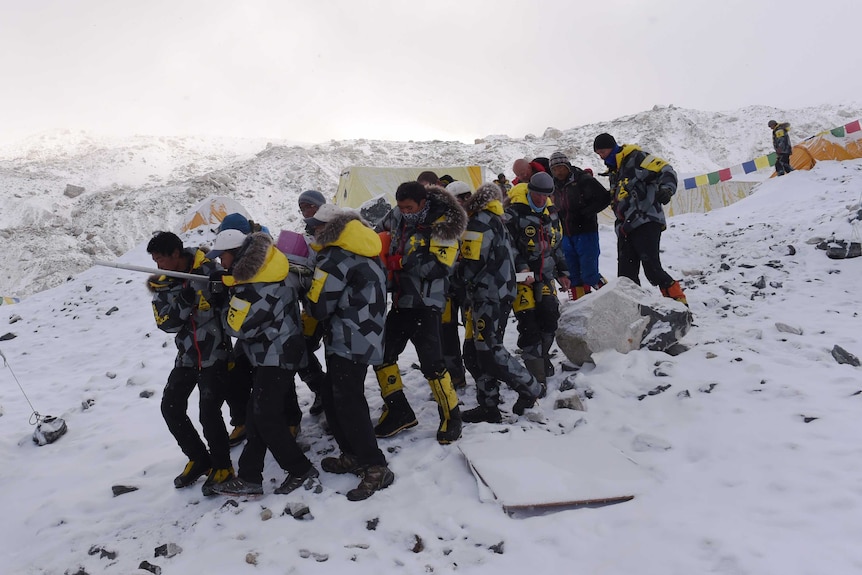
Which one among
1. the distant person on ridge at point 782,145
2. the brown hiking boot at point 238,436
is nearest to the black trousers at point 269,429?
the brown hiking boot at point 238,436

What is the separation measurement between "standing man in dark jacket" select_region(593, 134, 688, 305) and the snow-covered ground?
81cm

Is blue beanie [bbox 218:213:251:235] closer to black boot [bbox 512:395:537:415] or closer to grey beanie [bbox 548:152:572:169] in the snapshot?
black boot [bbox 512:395:537:415]

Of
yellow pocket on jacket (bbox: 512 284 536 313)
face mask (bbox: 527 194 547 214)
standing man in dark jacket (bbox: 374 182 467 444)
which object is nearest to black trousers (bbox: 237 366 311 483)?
standing man in dark jacket (bbox: 374 182 467 444)

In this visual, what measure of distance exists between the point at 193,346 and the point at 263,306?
83cm

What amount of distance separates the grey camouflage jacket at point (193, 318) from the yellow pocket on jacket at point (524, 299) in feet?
8.13

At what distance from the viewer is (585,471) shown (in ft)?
10.7

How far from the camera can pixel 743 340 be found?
15.8 feet

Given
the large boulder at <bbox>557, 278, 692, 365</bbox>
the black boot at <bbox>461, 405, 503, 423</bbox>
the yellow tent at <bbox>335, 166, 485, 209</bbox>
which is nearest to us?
the black boot at <bbox>461, 405, 503, 423</bbox>

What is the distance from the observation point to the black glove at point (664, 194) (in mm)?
5254

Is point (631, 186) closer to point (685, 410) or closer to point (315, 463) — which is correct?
point (685, 410)

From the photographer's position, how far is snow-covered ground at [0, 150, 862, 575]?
8.57ft

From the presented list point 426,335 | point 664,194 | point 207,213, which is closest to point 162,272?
point 426,335

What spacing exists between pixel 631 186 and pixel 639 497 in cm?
357

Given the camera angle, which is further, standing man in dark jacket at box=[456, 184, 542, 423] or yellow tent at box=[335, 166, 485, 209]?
yellow tent at box=[335, 166, 485, 209]
